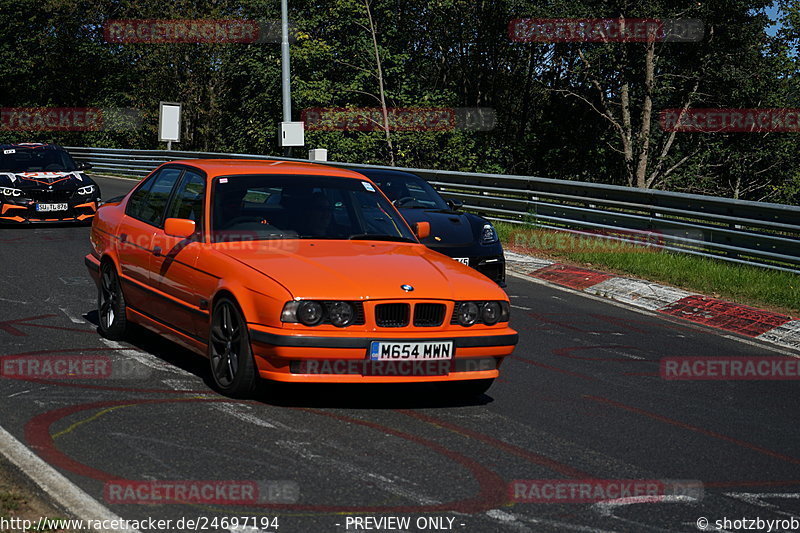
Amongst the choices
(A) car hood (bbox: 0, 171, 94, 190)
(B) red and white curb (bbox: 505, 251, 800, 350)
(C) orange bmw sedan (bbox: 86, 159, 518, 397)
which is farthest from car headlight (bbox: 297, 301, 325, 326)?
(A) car hood (bbox: 0, 171, 94, 190)

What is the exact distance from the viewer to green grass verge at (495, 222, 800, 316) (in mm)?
12141

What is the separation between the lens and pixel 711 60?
35031mm

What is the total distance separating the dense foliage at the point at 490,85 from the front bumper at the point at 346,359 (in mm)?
28819

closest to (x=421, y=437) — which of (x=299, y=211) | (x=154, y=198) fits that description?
(x=299, y=211)

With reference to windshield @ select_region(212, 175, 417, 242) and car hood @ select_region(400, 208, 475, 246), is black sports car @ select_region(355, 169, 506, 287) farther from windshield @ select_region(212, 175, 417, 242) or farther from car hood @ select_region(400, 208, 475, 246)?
windshield @ select_region(212, 175, 417, 242)

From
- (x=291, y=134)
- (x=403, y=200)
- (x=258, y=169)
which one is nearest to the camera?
(x=258, y=169)

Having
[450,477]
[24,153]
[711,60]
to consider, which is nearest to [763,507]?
[450,477]

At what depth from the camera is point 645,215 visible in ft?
51.1

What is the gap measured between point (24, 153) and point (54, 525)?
50.2 ft

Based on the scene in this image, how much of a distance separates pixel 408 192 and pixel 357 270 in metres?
6.88
